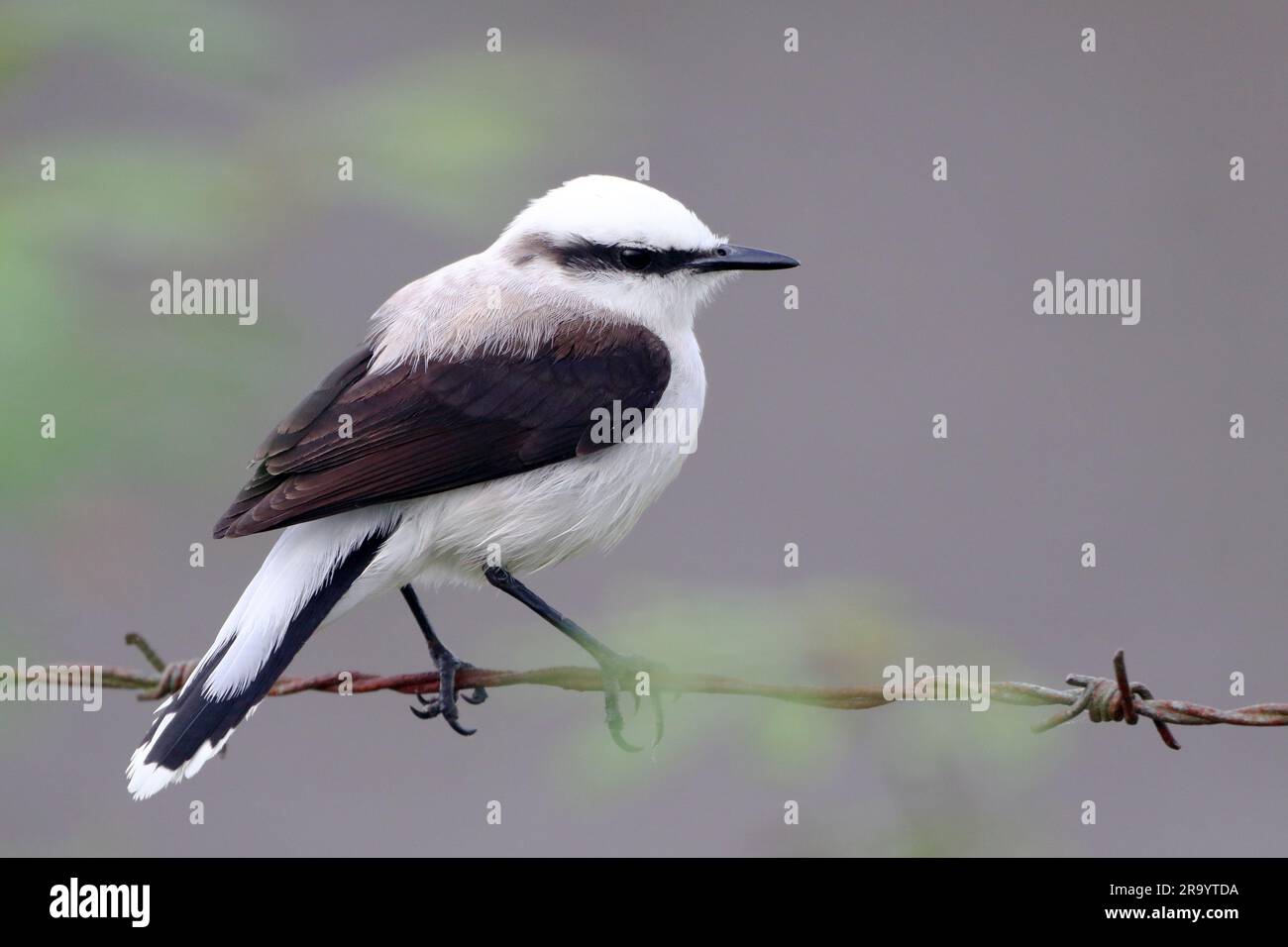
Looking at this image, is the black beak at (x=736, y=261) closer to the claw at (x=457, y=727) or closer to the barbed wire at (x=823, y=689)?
the barbed wire at (x=823, y=689)

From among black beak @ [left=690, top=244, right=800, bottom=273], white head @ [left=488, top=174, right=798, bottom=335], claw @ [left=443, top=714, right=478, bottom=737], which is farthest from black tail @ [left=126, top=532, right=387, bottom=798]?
black beak @ [left=690, top=244, right=800, bottom=273]

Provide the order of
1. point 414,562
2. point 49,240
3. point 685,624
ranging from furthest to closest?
1. point 414,562
2. point 49,240
3. point 685,624

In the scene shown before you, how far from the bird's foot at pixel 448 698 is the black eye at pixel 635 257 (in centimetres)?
143

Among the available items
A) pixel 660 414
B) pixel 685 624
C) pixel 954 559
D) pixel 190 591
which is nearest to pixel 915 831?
pixel 685 624

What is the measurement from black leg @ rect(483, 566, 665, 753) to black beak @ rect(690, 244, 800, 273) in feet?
3.88

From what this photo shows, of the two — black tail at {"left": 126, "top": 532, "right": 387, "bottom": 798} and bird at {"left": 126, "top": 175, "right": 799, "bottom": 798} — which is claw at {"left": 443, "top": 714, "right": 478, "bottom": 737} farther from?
black tail at {"left": 126, "top": 532, "right": 387, "bottom": 798}

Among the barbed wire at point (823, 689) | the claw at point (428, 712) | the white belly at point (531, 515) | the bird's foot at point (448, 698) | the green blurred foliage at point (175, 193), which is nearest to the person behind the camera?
the barbed wire at point (823, 689)

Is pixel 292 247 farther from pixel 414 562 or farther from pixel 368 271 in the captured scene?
pixel 368 271

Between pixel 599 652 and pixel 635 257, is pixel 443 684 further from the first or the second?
pixel 635 257

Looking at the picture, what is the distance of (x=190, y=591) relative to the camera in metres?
7.08

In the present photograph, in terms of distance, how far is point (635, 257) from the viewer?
485 cm

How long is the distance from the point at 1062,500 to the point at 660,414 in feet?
11.7

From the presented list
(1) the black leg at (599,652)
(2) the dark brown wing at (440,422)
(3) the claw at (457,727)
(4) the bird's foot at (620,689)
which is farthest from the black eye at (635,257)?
(3) the claw at (457,727)

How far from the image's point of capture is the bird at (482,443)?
4.07 metres
